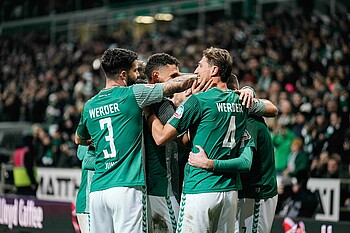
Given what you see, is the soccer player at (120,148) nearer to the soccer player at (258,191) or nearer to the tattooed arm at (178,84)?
the tattooed arm at (178,84)

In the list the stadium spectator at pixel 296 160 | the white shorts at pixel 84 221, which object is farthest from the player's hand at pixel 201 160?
the stadium spectator at pixel 296 160

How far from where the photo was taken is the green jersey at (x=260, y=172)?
21.5 feet

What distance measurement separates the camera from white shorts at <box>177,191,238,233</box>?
5820 mm

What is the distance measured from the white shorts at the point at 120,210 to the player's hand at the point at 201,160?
46 cm

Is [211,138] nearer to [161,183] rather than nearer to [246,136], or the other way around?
[246,136]

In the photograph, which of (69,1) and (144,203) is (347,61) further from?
(69,1)

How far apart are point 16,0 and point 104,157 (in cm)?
2472

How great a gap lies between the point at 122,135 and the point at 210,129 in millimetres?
690

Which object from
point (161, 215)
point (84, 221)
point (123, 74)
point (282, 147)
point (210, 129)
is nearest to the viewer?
point (210, 129)

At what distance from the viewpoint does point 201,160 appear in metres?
5.88

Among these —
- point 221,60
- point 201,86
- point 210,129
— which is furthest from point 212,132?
point 221,60

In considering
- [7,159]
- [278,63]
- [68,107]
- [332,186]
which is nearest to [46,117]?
[68,107]

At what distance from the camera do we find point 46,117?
72.2 ft

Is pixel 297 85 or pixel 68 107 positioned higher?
pixel 297 85
